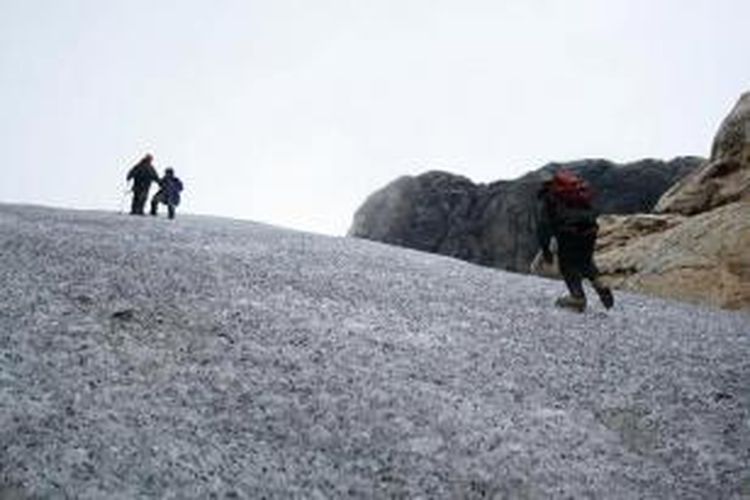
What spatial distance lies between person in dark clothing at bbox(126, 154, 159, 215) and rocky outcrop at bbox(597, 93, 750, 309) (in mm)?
17340

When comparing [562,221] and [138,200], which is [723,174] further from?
[138,200]

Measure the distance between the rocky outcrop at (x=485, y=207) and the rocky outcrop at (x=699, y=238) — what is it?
68.4 ft

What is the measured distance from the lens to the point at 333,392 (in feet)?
38.8

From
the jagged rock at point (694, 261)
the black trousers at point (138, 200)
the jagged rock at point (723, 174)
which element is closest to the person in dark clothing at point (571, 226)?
the jagged rock at point (694, 261)

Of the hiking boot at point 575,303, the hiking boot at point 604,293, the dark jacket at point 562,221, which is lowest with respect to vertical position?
the hiking boot at point 575,303

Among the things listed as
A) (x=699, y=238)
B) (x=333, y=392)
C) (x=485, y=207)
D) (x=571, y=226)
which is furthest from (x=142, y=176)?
(x=485, y=207)

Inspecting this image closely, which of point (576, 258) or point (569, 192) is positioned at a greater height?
point (569, 192)

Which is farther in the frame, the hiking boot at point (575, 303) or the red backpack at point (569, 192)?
the hiking boot at point (575, 303)

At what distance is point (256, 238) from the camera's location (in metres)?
27.9

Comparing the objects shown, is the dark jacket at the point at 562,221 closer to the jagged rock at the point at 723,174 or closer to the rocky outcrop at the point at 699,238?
the rocky outcrop at the point at 699,238

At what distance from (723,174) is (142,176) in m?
22.0

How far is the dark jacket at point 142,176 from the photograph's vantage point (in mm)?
38562

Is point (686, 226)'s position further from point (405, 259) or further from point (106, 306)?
point (106, 306)

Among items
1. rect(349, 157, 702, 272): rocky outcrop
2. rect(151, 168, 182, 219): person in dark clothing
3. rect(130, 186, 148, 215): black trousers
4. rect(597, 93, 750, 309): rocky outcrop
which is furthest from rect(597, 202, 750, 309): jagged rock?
rect(349, 157, 702, 272): rocky outcrop
